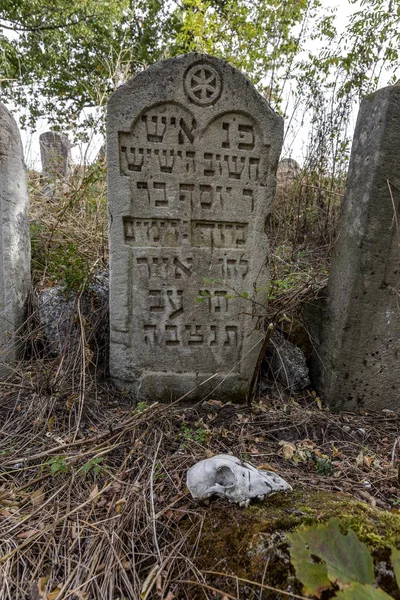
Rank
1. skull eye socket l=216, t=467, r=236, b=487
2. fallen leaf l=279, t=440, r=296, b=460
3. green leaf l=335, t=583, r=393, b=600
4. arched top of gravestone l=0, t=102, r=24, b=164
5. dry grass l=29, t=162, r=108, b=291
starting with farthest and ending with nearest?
1. dry grass l=29, t=162, r=108, b=291
2. arched top of gravestone l=0, t=102, r=24, b=164
3. fallen leaf l=279, t=440, r=296, b=460
4. skull eye socket l=216, t=467, r=236, b=487
5. green leaf l=335, t=583, r=393, b=600

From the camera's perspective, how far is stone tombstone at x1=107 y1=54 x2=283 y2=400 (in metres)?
2.25

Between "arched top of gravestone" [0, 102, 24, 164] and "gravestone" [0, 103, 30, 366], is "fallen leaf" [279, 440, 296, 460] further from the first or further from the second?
"arched top of gravestone" [0, 102, 24, 164]

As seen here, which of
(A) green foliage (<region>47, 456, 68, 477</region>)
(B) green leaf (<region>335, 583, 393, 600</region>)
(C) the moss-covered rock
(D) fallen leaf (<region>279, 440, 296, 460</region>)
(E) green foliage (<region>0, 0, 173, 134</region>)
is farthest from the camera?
(E) green foliage (<region>0, 0, 173, 134</region>)

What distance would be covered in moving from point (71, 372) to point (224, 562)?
1.58 metres

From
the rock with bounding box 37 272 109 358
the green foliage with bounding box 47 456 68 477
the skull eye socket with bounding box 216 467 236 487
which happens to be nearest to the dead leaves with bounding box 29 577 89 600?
the green foliage with bounding box 47 456 68 477

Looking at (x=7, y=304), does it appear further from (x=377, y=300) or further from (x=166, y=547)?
(x=377, y=300)

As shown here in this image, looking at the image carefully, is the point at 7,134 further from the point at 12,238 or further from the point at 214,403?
the point at 214,403

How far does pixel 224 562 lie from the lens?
1.21 metres

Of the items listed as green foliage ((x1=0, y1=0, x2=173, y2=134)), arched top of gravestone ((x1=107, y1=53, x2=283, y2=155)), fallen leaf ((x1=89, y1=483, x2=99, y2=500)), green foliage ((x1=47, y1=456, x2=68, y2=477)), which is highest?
green foliage ((x1=0, y1=0, x2=173, y2=134))

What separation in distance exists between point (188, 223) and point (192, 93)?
716 mm

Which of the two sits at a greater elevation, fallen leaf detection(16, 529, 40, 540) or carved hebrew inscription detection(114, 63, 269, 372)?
carved hebrew inscription detection(114, 63, 269, 372)

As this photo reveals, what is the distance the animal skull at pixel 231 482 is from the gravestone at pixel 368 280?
46.4 inches

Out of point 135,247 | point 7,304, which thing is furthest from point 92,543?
point 7,304

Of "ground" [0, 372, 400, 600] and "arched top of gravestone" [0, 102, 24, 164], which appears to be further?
"arched top of gravestone" [0, 102, 24, 164]
